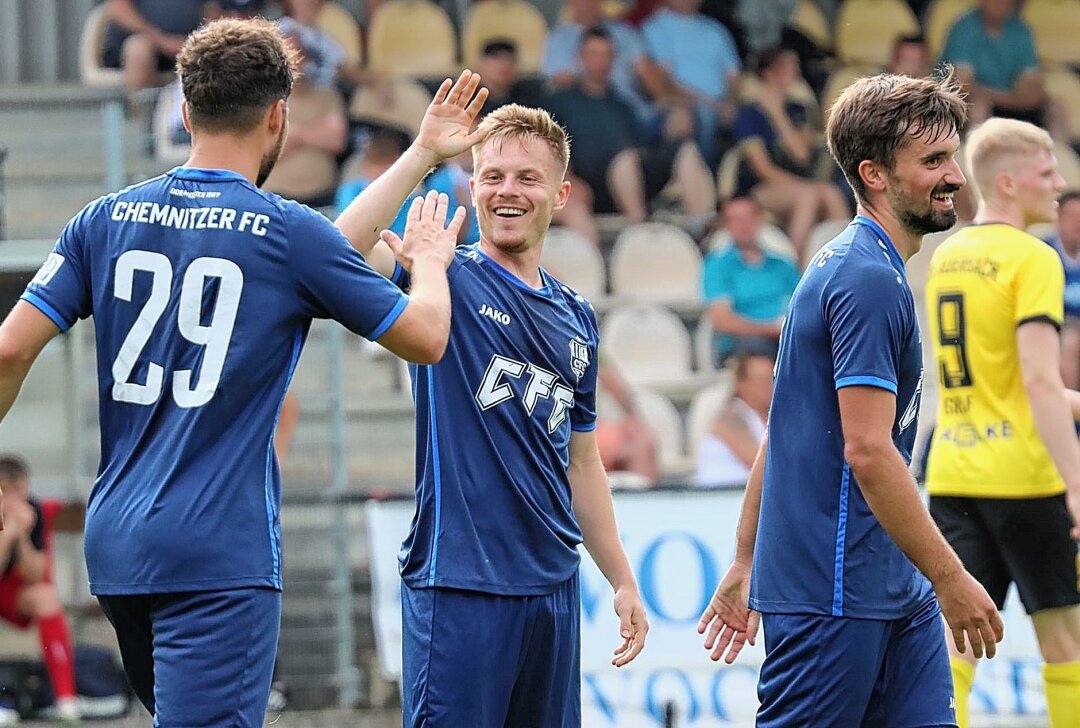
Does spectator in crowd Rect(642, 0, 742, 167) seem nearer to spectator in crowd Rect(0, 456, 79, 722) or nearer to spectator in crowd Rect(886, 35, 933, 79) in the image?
spectator in crowd Rect(886, 35, 933, 79)

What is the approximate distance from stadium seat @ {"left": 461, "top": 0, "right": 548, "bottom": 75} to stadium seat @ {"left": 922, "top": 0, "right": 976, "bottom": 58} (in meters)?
3.24

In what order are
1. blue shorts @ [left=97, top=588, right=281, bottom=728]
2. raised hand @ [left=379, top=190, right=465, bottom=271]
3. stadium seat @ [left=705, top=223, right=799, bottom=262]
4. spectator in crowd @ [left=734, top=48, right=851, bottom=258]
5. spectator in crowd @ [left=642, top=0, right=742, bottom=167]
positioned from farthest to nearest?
spectator in crowd @ [left=642, top=0, right=742, bottom=167]
spectator in crowd @ [left=734, top=48, right=851, bottom=258]
stadium seat @ [left=705, top=223, right=799, bottom=262]
raised hand @ [left=379, top=190, right=465, bottom=271]
blue shorts @ [left=97, top=588, right=281, bottom=728]

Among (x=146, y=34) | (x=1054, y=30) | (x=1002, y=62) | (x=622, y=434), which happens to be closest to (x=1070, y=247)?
(x=1002, y=62)

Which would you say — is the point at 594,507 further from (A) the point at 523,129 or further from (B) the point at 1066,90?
(B) the point at 1066,90

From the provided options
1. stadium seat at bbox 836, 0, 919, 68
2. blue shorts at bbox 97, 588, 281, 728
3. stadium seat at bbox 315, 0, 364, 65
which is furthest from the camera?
stadium seat at bbox 836, 0, 919, 68

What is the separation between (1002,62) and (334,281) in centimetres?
1053

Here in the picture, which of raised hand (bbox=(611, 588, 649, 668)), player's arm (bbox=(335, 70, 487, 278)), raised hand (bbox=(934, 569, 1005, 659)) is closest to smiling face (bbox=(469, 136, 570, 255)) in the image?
player's arm (bbox=(335, 70, 487, 278))

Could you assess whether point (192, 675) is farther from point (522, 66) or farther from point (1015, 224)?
point (522, 66)

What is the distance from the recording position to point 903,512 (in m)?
4.12

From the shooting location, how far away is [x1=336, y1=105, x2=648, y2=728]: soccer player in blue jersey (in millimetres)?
4488

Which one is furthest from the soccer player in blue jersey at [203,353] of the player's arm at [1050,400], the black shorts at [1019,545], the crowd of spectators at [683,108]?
the crowd of spectators at [683,108]

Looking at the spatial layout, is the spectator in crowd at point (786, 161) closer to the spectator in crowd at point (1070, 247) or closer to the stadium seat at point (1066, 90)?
the spectator in crowd at point (1070, 247)

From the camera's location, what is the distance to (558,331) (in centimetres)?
479

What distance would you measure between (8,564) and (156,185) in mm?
5950
